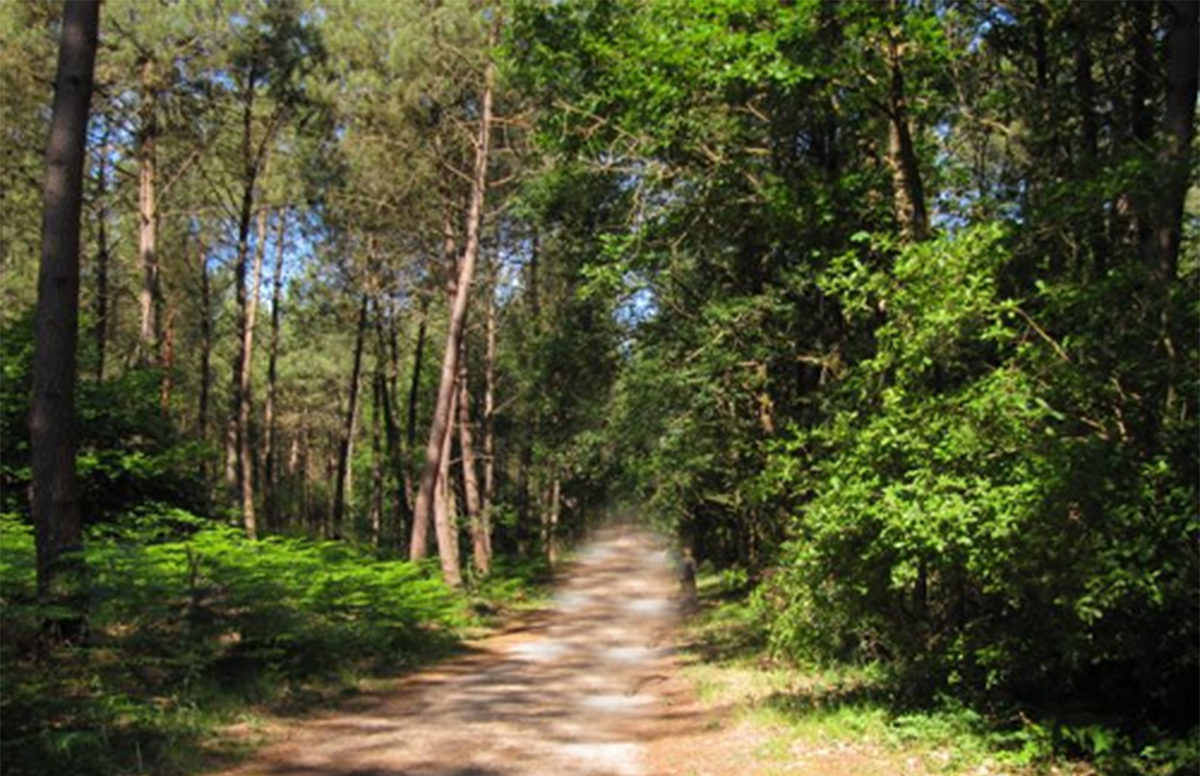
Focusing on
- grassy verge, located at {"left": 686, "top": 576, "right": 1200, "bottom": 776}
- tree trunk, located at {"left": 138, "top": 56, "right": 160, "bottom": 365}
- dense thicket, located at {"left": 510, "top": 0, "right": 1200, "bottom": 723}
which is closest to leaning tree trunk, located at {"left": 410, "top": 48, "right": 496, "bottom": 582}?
dense thicket, located at {"left": 510, "top": 0, "right": 1200, "bottom": 723}

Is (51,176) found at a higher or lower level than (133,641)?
higher

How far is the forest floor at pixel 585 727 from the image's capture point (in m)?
7.64

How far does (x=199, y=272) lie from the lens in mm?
34594

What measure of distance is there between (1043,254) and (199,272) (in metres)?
33.0

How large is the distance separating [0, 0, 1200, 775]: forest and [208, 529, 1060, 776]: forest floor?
93 centimetres

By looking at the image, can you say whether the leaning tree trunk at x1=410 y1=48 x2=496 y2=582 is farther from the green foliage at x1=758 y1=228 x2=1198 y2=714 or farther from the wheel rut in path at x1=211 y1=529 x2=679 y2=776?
the green foliage at x1=758 y1=228 x2=1198 y2=714

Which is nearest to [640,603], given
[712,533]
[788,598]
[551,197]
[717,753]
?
[712,533]

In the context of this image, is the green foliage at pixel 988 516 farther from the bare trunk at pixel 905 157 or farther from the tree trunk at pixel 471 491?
the tree trunk at pixel 471 491

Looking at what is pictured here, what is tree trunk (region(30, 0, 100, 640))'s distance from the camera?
8727 millimetres

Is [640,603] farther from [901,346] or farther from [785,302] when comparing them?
[901,346]

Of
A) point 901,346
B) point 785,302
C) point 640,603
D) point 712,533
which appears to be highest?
point 785,302

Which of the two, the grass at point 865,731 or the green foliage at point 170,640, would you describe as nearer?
the grass at point 865,731

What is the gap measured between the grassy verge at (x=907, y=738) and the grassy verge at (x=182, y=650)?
508 centimetres

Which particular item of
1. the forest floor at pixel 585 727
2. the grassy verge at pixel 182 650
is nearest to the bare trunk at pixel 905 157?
the forest floor at pixel 585 727
